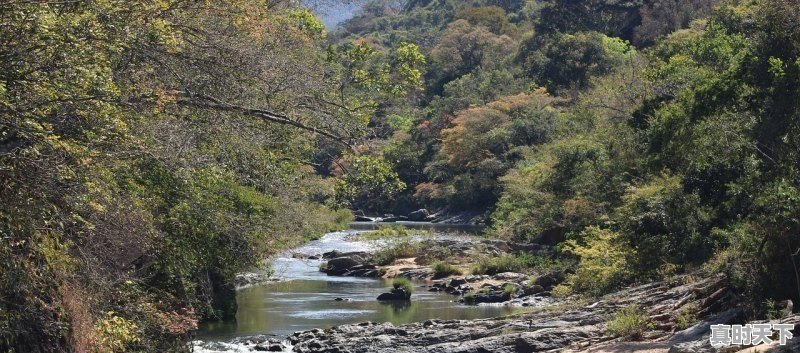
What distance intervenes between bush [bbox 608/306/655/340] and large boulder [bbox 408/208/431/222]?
49959 mm

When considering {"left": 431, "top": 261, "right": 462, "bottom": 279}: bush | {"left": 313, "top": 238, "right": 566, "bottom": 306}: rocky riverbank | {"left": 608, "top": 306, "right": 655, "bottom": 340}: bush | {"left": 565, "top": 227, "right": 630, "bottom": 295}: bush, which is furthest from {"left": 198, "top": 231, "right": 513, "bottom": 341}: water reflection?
{"left": 608, "top": 306, "right": 655, "bottom": 340}: bush

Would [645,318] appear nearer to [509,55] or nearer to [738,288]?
[738,288]

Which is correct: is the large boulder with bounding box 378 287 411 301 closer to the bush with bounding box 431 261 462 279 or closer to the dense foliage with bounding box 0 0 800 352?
the dense foliage with bounding box 0 0 800 352

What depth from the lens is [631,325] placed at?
16.4m

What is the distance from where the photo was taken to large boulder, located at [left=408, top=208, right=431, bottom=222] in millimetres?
67375

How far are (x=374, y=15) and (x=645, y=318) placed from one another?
4230 inches

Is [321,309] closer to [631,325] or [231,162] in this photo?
[631,325]

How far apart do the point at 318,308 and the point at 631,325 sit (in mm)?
13464

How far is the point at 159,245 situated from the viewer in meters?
12.8

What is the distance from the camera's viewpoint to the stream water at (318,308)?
2454 cm

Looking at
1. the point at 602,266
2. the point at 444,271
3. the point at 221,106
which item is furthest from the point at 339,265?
the point at 221,106

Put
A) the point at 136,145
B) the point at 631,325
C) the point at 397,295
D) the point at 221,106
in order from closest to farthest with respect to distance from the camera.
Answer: the point at 136,145 → the point at 221,106 → the point at 631,325 → the point at 397,295

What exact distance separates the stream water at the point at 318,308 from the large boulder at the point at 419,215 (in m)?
29.7

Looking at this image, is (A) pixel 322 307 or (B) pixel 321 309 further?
(A) pixel 322 307
